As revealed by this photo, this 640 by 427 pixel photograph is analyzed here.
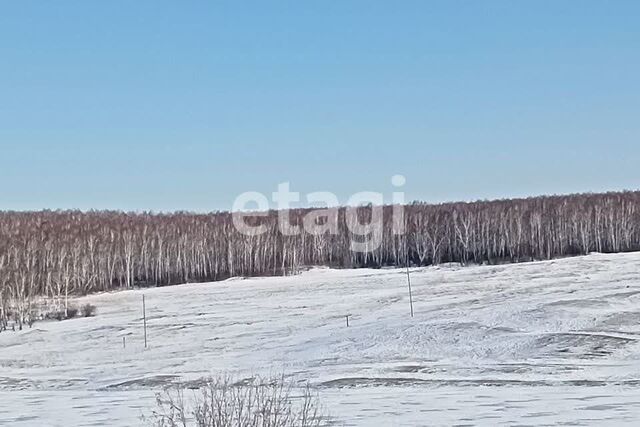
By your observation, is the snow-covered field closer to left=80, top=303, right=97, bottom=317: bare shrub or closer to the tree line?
left=80, top=303, right=97, bottom=317: bare shrub

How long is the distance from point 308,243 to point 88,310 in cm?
3093

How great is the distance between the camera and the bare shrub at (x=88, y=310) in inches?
1946

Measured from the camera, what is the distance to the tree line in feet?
227

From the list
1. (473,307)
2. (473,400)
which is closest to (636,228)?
(473,307)

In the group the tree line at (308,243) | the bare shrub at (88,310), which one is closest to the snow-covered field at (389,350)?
the bare shrub at (88,310)

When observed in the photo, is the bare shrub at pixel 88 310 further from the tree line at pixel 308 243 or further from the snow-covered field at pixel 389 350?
the tree line at pixel 308 243

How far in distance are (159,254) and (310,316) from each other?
32.5 meters

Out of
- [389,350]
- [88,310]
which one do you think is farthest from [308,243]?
[389,350]

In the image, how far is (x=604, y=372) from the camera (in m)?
25.0

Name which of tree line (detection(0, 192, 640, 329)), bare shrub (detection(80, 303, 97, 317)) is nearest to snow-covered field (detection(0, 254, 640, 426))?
bare shrub (detection(80, 303, 97, 317))

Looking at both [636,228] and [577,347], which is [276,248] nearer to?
[636,228]

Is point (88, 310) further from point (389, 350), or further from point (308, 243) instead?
point (308, 243)

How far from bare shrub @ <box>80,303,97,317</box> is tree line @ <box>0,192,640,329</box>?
1178 centimetres

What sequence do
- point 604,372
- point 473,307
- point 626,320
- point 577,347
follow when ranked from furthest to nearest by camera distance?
point 473,307
point 626,320
point 577,347
point 604,372
